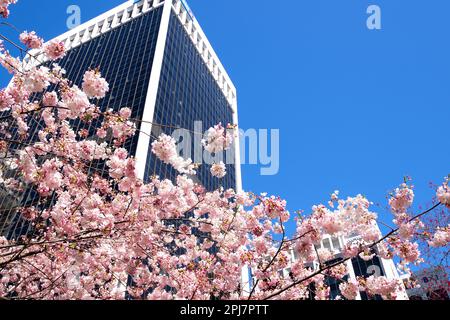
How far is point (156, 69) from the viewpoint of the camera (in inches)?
2032

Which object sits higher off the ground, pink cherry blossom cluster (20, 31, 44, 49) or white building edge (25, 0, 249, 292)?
white building edge (25, 0, 249, 292)

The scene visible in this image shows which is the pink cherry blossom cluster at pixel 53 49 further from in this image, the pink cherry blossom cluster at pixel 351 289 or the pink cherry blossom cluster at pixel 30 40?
the pink cherry blossom cluster at pixel 351 289

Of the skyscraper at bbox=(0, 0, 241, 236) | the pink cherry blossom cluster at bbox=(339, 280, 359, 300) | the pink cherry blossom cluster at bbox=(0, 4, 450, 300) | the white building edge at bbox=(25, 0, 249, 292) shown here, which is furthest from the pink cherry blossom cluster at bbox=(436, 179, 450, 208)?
the white building edge at bbox=(25, 0, 249, 292)

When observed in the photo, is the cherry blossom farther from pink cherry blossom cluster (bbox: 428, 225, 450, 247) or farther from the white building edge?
the white building edge

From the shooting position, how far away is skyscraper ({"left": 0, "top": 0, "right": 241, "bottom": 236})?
47.7m

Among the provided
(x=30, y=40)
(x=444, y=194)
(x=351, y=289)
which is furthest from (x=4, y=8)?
(x=351, y=289)

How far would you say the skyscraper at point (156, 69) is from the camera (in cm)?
4766

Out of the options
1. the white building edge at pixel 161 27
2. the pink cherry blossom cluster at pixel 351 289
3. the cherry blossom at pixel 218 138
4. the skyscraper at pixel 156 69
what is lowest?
the pink cherry blossom cluster at pixel 351 289

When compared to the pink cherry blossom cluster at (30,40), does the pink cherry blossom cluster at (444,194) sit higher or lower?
lower

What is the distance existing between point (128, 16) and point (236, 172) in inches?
1526

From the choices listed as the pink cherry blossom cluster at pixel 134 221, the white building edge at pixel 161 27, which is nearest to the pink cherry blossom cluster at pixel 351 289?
the pink cherry blossom cluster at pixel 134 221

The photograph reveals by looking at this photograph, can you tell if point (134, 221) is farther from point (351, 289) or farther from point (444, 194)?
point (444, 194)
